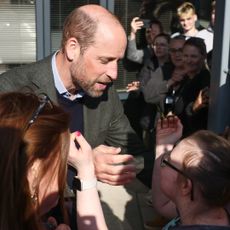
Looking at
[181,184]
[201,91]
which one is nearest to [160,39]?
[201,91]

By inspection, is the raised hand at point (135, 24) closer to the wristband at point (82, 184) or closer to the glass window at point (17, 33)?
the glass window at point (17, 33)

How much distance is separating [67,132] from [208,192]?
0.59 meters

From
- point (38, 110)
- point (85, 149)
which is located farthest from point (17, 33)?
point (38, 110)

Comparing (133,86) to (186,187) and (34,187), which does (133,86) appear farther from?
(34,187)

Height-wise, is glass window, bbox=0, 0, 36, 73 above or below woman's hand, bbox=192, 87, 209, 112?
above

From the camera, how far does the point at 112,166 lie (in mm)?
2123

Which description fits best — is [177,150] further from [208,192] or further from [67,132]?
[67,132]

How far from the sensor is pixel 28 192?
1302 millimetres

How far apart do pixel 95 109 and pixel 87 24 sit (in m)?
0.46

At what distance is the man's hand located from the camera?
211 cm

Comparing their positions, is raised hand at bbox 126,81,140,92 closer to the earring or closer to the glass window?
the glass window

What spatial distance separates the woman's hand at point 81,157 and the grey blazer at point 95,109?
606 millimetres

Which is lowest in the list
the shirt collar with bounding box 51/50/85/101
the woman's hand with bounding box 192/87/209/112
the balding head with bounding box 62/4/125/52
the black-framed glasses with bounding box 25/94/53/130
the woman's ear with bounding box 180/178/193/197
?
the woman's hand with bounding box 192/87/209/112

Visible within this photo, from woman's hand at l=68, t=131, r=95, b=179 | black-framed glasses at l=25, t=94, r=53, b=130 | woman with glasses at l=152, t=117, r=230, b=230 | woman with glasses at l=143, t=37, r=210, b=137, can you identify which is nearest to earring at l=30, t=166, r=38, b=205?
black-framed glasses at l=25, t=94, r=53, b=130
